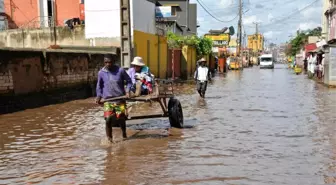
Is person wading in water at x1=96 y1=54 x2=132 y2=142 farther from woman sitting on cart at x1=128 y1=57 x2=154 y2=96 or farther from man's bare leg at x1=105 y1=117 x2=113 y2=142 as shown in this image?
woman sitting on cart at x1=128 y1=57 x2=154 y2=96

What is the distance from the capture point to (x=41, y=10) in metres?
32.1

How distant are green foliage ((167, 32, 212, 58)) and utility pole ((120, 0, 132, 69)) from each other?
1640 centimetres

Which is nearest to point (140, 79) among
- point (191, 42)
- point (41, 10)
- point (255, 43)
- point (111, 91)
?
point (111, 91)

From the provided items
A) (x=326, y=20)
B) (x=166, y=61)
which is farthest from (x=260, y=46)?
(x=166, y=61)

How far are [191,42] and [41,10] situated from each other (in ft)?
43.3

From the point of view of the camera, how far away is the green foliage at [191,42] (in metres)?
35.3

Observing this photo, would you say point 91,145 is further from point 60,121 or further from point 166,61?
point 166,61

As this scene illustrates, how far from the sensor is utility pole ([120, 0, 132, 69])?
17078 millimetres

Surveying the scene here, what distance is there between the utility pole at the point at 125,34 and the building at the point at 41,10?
1488cm

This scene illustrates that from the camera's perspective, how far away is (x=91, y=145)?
8383 mm

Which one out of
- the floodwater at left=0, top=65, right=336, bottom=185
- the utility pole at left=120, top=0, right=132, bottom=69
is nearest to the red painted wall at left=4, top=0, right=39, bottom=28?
the utility pole at left=120, top=0, right=132, bottom=69

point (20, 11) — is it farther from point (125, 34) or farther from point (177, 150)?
point (177, 150)

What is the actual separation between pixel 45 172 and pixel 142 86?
339 cm

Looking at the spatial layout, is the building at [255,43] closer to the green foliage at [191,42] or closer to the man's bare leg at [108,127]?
the green foliage at [191,42]
